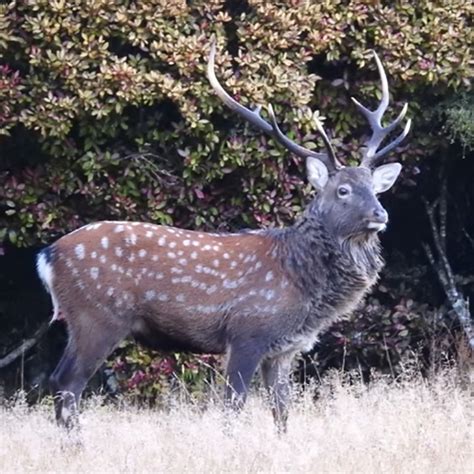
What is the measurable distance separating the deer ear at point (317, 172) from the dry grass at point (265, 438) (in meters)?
1.45

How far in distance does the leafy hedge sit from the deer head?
54 centimetres

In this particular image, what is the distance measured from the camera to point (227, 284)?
9.77m

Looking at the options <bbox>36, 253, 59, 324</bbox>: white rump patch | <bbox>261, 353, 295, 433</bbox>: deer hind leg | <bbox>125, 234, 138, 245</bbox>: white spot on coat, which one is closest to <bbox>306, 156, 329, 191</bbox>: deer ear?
<bbox>261, 353, 295, 433</bbox>: deer hind leg

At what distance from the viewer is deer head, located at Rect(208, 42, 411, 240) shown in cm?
993

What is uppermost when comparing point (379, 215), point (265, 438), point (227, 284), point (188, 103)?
point (188, 103)

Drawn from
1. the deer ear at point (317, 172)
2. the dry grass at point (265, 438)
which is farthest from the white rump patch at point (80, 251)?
the deer ear at point (317, 172)

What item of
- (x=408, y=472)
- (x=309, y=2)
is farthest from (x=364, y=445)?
(x=309, y=2)

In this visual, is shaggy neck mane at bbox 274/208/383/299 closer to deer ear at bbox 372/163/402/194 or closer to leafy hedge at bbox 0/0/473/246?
deer ear at bbox 372/163/402/194

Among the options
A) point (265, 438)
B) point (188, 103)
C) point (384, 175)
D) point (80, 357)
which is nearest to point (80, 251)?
point (80, 357)

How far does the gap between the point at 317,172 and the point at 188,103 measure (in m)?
1.15

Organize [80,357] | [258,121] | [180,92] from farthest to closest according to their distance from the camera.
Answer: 1. [180,92]
2. [258,121]
3. [80,357]

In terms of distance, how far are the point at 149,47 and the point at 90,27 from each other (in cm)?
45

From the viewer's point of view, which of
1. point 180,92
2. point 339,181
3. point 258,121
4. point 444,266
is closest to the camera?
point 339,181

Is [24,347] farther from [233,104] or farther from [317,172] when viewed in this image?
[317,172]
